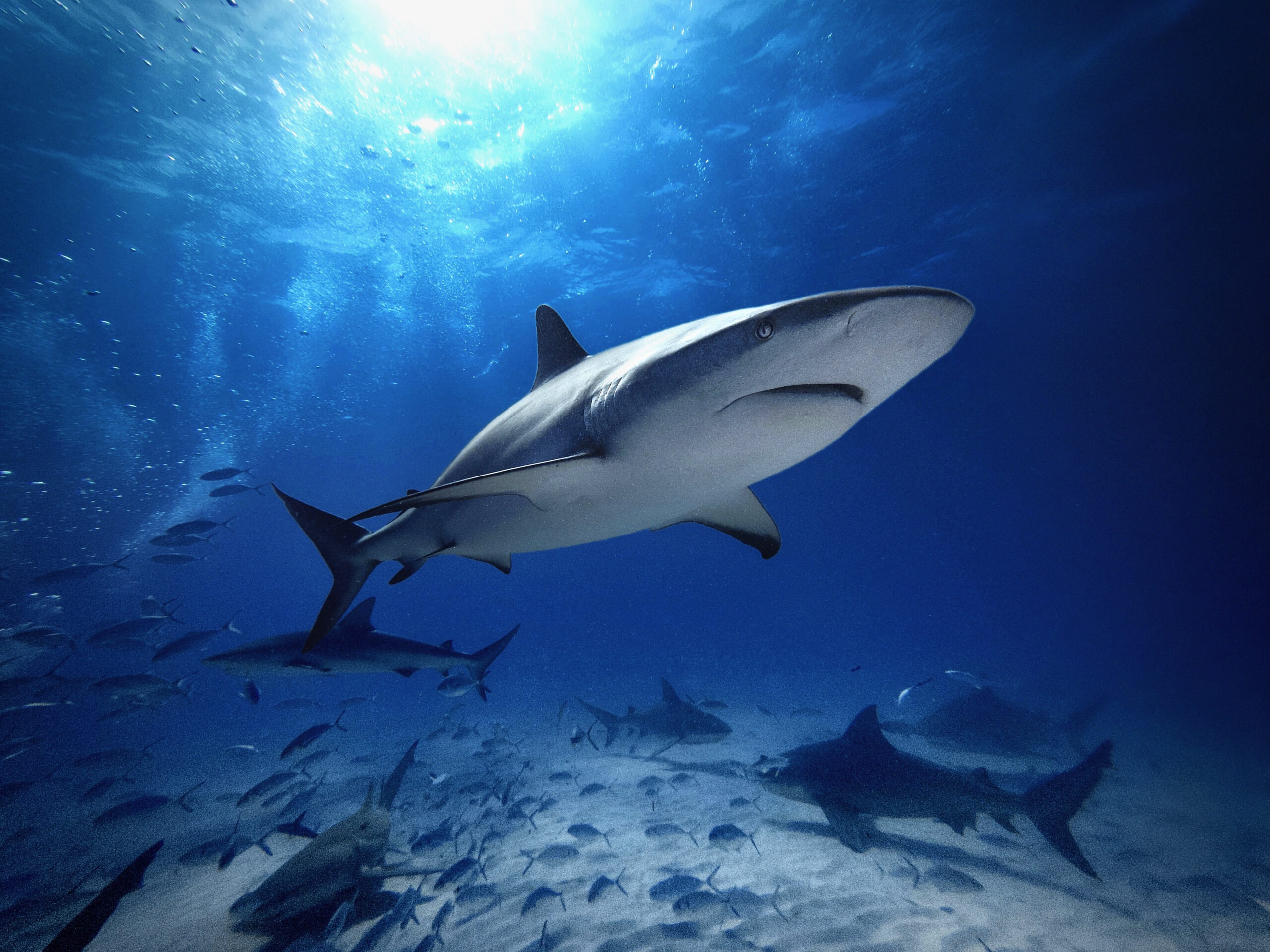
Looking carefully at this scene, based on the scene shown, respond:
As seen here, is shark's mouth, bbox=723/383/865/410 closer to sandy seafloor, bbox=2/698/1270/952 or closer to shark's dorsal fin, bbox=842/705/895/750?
Answer: sandy seafloor, bbox=2/698/1270/952

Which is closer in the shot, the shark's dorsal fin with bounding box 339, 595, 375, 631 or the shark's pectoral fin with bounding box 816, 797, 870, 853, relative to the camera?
the shark's pectoral fin with bounding box 816, 797, 870, 853

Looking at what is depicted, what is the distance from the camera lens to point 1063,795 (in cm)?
466

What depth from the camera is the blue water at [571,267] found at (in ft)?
34.1

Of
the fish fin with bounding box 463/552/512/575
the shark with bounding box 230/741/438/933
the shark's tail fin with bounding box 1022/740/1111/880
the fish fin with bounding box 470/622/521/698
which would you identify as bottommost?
the shark's tail fin with bounding box 1022/740/1111/880

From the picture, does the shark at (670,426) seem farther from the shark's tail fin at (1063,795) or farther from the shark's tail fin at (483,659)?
the shark's tail fin at (1063,795)

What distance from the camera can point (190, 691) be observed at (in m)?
7.13

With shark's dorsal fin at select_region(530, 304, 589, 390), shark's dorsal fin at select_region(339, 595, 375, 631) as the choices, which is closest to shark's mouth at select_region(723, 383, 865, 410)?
shark's dorsal fin at select_region(530, 304, 589, 390)

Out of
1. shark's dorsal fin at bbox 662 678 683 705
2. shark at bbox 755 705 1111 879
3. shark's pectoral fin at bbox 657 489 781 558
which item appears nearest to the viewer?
shark's pectoral fin at bbox 657 489 781 558

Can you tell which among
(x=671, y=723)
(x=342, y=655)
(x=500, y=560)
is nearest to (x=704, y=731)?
(x=671, y=723)

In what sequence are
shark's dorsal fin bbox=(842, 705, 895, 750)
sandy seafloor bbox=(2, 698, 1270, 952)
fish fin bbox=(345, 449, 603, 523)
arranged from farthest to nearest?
shark's dorsal fin bbox=(842, 705, 895, 750) → sandy seafloor bbox=(2, 698, 1270, 952) → fish fin bbox=(345, 449, 603, 523)

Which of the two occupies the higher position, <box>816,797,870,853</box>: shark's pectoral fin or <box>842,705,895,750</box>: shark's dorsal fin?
<box>842,705,895,750</box>: shark's dorsal fin

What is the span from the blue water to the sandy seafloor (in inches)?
5.1

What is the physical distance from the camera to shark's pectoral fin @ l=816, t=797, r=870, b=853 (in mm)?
4488

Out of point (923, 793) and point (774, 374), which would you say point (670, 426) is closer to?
point (774, 374)
